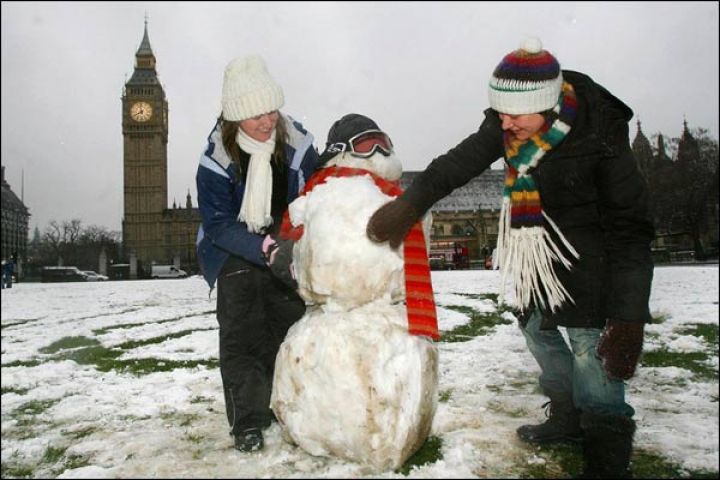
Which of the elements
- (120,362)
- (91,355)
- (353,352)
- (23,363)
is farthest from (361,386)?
(23,363)

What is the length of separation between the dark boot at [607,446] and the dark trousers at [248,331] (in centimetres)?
131

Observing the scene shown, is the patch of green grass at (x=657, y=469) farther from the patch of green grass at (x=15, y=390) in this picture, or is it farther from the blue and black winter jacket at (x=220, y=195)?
the patch of green grass at (x=15, y=390)

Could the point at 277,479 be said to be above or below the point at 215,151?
below

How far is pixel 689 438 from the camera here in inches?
87.2

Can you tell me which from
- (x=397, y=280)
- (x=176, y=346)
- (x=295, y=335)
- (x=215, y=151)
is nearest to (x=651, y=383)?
(x=397, y=280)

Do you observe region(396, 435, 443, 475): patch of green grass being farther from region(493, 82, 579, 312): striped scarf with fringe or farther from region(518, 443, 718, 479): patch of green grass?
region(493, 82, 579, 312): striped scarf with fringe

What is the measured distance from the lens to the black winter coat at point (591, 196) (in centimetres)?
191

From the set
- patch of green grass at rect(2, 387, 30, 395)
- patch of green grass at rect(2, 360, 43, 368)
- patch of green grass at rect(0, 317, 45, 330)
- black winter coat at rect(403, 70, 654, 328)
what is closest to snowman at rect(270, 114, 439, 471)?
black winter coat at rect(403, 70, 654, 328)

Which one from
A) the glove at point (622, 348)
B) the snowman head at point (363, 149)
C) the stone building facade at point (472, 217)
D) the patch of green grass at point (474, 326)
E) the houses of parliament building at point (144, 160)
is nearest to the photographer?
the glove at point (622, 348)

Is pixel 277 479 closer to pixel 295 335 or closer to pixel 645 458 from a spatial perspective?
pixel 295 335

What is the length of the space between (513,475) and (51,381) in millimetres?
3116

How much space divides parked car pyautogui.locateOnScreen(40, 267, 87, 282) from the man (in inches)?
1290

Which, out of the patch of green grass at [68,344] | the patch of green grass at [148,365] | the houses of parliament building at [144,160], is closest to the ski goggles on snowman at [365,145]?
the patch of green grass at [148,365]

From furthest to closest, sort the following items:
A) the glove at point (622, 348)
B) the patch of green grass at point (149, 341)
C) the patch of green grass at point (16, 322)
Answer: the patch of green grass at point (16, 322)
the patch of green grass at point (149, 341)
the glove at point (622, 348)
